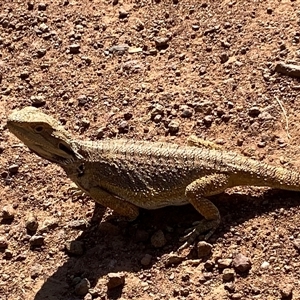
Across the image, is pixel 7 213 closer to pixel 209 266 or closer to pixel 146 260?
pixel 146 260

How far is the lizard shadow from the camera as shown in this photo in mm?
6324

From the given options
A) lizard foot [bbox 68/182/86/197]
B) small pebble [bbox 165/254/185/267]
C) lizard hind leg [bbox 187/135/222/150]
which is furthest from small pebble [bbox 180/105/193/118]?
small pebble [bbox 165/254/185/267]

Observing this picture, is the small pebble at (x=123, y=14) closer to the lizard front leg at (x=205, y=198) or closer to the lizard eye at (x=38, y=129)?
the lizard eye at (x=38, y=129)

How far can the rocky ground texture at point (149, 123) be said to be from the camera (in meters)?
6.15

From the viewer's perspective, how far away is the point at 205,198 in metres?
6.36

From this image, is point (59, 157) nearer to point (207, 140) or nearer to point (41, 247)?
point (41, 247)

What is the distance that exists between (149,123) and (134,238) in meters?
1.68

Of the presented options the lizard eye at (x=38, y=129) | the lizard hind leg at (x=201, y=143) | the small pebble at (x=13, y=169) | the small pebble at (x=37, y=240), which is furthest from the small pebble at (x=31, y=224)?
the lizard hind leg at (x=201, y=143)

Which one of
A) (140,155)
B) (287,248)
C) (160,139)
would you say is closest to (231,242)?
(287,248)

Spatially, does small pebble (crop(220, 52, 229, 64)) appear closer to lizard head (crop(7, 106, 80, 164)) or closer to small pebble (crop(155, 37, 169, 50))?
small pebble (crop(155, 37, 169, 50))

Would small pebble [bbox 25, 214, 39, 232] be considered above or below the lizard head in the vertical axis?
below

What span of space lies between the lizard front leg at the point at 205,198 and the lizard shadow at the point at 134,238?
10 cm

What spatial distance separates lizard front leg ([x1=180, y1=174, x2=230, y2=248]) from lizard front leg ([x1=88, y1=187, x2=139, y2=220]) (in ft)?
A: 2.03

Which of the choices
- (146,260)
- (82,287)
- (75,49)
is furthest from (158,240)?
(75,49)
